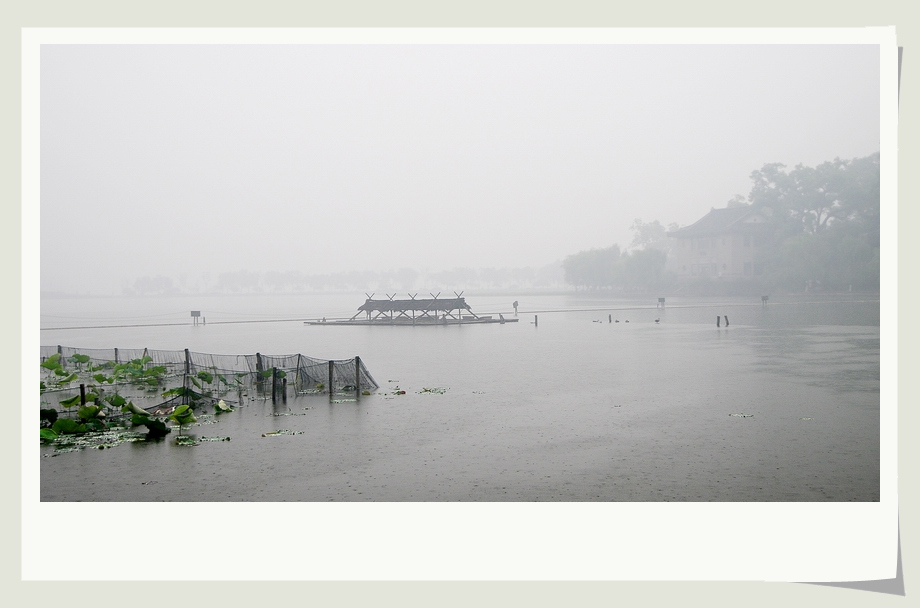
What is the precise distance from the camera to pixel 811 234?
148 ft

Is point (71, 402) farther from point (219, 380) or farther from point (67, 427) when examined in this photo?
point (219, 380)

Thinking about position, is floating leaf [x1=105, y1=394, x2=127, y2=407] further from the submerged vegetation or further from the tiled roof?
the tiled roof

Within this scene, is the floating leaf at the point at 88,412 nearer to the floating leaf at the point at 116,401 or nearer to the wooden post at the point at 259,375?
the floating leaf at the point at 116,401

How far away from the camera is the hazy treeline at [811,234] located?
2934 centimetres

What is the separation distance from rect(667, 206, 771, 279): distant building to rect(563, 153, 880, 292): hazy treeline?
943 millimetres

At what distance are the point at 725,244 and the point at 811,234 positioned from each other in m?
16.8

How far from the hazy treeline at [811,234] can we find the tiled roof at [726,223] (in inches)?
38.9

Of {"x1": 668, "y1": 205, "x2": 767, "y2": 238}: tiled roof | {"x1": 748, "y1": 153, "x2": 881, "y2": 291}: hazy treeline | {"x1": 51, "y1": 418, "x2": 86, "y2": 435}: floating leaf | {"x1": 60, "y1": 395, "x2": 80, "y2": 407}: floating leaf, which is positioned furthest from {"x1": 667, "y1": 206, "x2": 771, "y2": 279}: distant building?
{"x1": 51, "y1": 418, "x2": 86, "y2": 435}: floating leaf

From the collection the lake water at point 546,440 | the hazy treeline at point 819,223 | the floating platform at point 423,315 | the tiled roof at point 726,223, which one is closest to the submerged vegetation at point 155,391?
the lake water at point 546,440

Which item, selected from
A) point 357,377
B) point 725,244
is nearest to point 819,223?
point 725,244

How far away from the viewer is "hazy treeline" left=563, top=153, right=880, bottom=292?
2934 centimetres

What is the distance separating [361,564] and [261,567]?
3.13 feet

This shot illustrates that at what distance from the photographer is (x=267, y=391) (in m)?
14.2

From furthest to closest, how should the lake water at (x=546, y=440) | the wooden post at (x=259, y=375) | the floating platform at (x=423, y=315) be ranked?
the floating platform at (x=423, y=315) < the wooden post at (x=259, y=375) < the lake water at (x=546, y=440)
